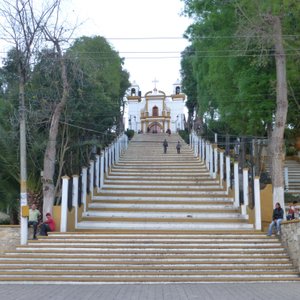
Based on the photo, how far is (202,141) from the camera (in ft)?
89.6

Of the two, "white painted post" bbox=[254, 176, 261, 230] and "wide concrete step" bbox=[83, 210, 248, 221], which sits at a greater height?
"white painted post" bbox=[254, 176, 261, 230]

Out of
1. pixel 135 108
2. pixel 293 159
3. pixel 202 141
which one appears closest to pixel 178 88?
pixel 135 108

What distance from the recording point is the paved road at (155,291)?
9461 mm

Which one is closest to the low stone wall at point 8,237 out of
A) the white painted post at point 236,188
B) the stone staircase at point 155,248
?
the stone staircase at point 155,248

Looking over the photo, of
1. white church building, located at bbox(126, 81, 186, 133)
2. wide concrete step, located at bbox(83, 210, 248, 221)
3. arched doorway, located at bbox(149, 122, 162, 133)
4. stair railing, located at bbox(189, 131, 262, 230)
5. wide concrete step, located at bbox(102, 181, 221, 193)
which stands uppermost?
white church building, located at bbox(126, 81, 186, 133)

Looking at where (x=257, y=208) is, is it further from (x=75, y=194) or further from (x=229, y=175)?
(x=75, y=194)

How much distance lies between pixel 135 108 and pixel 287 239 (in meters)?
57.3

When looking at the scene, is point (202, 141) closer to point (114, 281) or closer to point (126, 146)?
Answer: point (126, 146)

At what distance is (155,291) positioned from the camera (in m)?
10.4

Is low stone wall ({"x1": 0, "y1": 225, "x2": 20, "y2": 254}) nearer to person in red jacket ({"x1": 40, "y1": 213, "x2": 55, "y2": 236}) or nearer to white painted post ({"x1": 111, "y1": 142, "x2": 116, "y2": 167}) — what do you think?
person in red jacket ({"x1": 40, "y1": 213, "x2": 55, "y2": 236})

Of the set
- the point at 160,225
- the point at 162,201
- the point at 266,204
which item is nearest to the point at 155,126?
the point at 162,201

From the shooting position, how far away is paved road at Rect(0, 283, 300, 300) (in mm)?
9461

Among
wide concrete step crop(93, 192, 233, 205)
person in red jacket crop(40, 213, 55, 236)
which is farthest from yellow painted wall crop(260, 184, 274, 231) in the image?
Answer: person in red jacket crop(40, 213, 55, 236)

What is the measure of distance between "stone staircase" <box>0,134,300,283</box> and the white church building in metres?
45.5
